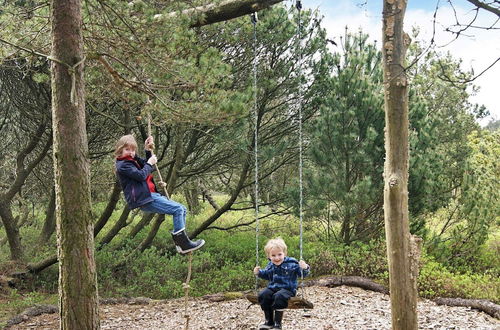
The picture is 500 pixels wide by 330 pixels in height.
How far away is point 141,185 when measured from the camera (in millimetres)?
4238

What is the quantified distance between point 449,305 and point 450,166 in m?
3.50

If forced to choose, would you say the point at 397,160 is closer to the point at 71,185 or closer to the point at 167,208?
the point at 167,208

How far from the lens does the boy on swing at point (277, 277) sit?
4.77 m

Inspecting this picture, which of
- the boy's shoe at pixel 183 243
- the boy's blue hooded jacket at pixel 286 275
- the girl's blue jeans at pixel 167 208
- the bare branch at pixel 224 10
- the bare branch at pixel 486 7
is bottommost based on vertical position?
the boy's blue hooded jacket at pixel 286 275

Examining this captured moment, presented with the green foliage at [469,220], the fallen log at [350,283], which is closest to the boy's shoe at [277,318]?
the fallen log at [350,283]

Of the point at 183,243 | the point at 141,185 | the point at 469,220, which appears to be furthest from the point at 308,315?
the point at 469,220

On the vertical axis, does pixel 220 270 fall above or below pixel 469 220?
below

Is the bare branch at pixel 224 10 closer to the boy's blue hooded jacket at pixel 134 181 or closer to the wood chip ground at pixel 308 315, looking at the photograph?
the boy's blue hooded jacket at pixel 134 181

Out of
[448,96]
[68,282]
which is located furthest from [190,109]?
[448,96]

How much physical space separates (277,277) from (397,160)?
5.36 ft

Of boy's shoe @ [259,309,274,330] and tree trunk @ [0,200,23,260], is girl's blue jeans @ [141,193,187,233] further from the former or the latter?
tree trunk @ [0,200,23,260]

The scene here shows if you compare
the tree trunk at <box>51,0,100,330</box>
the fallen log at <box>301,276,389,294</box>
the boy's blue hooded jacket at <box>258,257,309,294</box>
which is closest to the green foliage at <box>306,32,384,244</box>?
the fallen log at <box>301,276,389,294</box>

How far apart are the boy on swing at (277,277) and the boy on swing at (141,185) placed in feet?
2.63

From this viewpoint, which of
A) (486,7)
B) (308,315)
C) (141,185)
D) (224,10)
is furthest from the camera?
(308,315)
